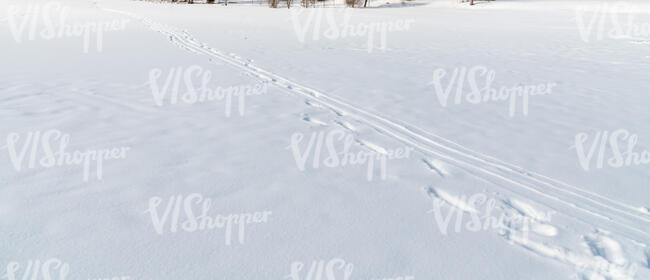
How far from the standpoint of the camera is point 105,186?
112 inches
